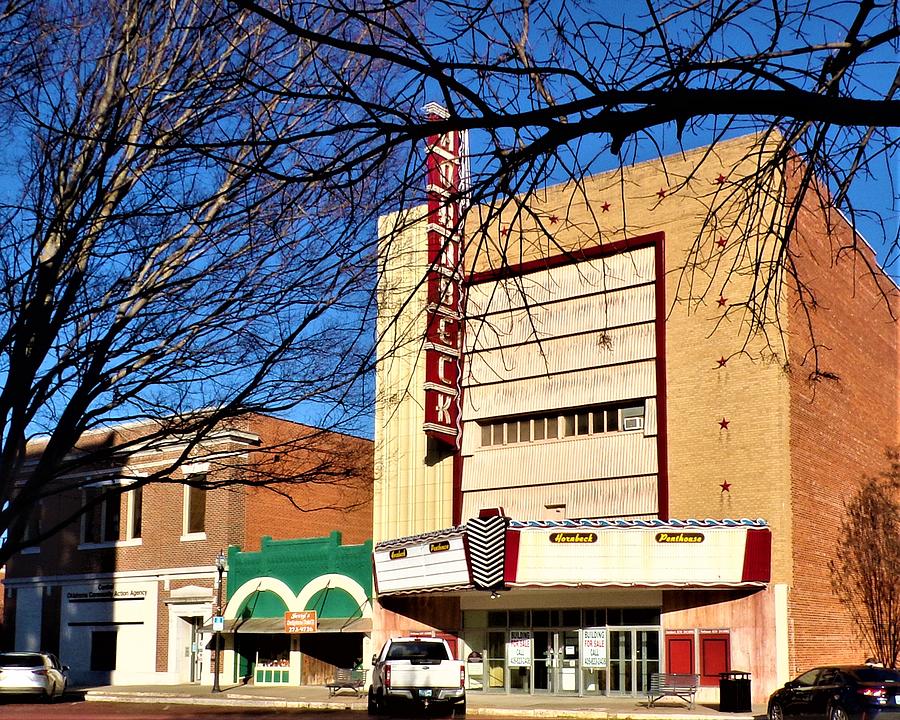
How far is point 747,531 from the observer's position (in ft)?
108

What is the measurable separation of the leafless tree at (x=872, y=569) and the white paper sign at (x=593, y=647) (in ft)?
23.1

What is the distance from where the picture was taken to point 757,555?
32.8 m

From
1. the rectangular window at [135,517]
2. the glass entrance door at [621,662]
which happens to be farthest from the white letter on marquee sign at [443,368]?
the rectangular window at [135,517]

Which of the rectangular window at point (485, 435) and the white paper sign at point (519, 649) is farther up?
the rectangular window at point (485, 435)

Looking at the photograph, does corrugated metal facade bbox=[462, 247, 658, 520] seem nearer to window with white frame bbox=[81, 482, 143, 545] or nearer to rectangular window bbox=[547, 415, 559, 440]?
rectangular window bbox=[547, 415, 559, 440]

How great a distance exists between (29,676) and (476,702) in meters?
13.9

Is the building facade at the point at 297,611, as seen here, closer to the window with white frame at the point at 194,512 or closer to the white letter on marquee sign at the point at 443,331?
the window with white frame at the point at 194,512

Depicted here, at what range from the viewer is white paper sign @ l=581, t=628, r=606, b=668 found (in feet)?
117

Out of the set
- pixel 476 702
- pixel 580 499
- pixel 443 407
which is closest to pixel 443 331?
pixel 443 407

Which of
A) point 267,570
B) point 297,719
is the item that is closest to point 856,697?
point 297,719

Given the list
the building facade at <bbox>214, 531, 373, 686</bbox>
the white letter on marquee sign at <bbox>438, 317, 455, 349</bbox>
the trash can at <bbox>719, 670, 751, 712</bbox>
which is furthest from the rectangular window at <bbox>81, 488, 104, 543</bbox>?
the trash can at <bbox>719, 670, 751, 712</bbox>

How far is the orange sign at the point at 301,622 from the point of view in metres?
40.3

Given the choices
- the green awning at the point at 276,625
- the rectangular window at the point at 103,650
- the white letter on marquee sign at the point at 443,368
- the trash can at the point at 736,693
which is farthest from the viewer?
the rectangular window at the point at 103,650

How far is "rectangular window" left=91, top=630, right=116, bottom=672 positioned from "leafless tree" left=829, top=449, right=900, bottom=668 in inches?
1084
